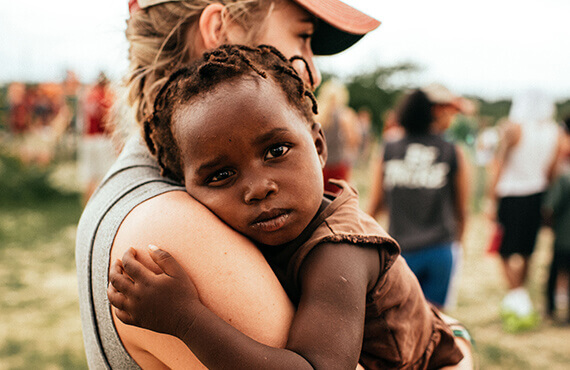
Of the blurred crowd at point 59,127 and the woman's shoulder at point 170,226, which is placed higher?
the woman's shoulder at point 170,226

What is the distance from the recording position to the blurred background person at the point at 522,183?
5258 millimetres

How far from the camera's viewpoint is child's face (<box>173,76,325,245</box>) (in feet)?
3.70

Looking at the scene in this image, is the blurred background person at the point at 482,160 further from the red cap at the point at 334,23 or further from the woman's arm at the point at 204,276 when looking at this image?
the woman's arm at the point at 204,276

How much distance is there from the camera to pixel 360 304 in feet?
3.53

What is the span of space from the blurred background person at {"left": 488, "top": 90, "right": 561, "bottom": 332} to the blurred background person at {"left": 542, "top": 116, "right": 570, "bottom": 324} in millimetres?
146

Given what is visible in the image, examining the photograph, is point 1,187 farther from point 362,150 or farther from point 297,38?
Result: point 362,150

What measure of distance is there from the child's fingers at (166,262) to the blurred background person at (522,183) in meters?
5.17

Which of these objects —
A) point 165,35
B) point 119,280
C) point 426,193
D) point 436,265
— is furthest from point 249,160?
point 436,265

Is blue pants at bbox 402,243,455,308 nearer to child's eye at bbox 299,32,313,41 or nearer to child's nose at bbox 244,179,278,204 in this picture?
child's eye at bbox 299,32,313,41

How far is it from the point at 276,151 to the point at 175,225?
32 centimetres

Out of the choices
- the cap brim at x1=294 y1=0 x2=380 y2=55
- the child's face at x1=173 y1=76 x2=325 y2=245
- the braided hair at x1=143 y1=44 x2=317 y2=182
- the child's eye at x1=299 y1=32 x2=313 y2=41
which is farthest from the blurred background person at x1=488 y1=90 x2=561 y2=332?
the child's face at x1=173 y1=76 x2=325 y2=245

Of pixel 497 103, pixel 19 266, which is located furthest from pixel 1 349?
pixel 497 103

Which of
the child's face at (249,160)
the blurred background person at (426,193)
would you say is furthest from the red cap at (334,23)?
the blurred background person at (426,193)

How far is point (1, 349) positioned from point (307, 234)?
4.37 metres
